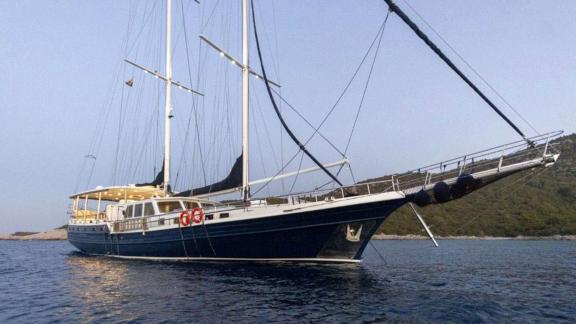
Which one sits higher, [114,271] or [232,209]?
[232,209]

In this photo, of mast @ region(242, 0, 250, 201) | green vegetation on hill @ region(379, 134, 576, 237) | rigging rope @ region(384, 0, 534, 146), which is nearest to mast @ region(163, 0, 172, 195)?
mast @ region(242, 0, 250, 201)

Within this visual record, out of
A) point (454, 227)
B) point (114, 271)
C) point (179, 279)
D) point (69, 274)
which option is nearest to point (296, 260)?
point (179, 279)

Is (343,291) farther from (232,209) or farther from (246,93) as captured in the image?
(246,93)

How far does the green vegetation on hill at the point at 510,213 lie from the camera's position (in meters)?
80.3

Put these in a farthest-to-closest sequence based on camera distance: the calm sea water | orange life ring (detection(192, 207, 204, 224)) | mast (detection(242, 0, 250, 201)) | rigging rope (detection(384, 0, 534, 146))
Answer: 1. mast (detection(242, 0, 250, 201))
2. orange life ring (detection(192, 207, 204, 224))
3. rigging rope (detection(384, 0, 534, 146))
4. the calm sea water

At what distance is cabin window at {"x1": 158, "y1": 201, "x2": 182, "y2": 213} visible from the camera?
27688 mm

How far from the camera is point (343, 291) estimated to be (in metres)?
15.1

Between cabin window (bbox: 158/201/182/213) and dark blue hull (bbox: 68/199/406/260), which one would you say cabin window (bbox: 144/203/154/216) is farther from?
dark blue hull (bbox: 68/199/406/260)

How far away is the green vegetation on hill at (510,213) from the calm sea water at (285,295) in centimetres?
6264

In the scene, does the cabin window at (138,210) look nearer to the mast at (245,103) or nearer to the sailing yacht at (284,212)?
the sailing yacht at (284,212)

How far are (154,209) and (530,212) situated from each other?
8721 centimetres

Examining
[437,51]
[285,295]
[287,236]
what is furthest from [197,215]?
[437,51]

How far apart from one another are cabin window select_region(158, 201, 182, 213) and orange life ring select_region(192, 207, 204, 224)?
3960 mm

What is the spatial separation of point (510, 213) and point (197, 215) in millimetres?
86975
